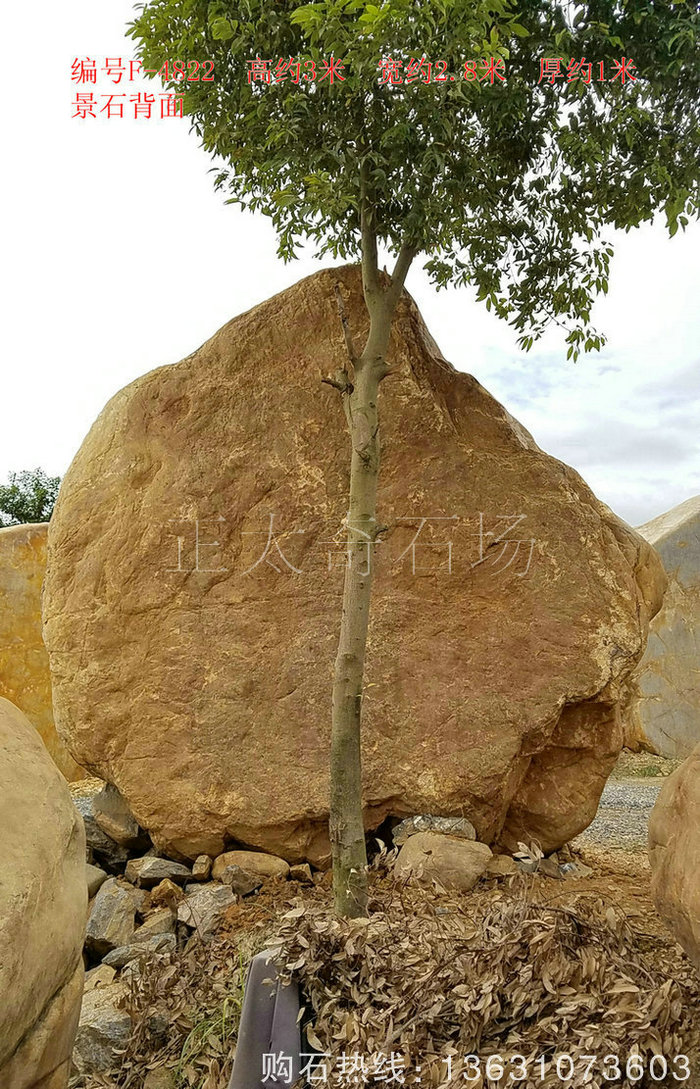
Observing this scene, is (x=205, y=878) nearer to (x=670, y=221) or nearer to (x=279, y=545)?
(x=279, y=545)

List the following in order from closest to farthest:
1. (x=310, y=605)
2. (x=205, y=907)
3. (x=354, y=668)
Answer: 1. (x=354, y=668)
2. (x=205, y=907)
3. (x=310, y=605)

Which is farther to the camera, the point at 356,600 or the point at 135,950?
the point at 356,600

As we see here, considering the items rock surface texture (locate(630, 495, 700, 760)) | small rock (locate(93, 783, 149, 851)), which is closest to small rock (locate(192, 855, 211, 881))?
small rock (locate(93, 783, 149, 851))

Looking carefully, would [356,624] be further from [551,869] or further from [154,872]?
[551,869]

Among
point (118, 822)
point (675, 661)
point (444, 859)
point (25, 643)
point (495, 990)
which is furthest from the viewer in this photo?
point (675, 661)

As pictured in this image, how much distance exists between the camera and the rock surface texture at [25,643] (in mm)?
8844

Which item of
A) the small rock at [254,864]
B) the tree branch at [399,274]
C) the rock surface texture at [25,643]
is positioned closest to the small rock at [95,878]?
the small rock at [254,864]

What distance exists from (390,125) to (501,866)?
3991mm

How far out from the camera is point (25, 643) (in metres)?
8.88

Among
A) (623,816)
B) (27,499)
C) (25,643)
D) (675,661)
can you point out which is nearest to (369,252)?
(623,816)

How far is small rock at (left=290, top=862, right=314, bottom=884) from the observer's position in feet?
16.6

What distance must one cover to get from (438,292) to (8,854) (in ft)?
15.3

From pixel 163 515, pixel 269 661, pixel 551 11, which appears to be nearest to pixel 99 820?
pixel 269 661

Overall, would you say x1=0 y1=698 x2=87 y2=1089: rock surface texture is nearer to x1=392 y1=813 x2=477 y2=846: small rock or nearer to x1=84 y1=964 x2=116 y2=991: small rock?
x1=84 y1=964 x2=116 y2=991: small rock
